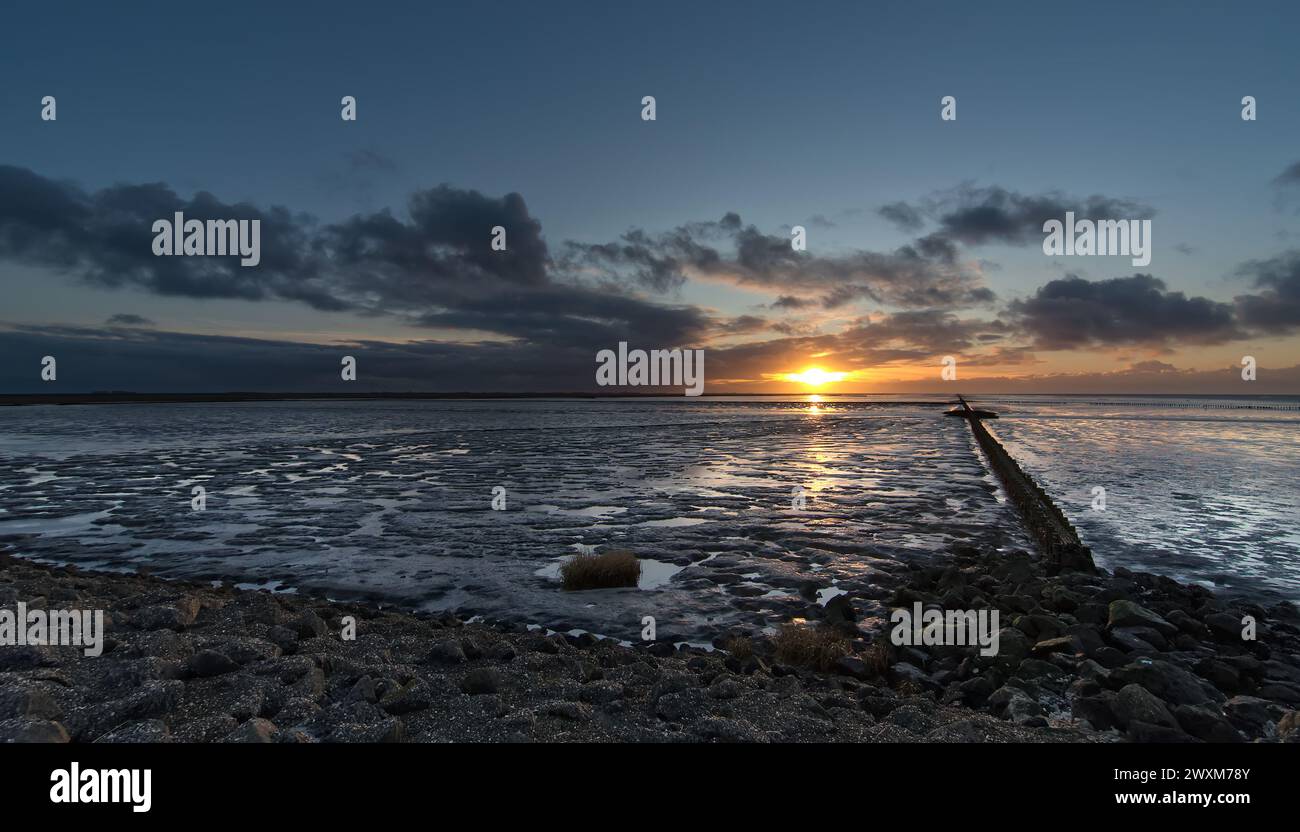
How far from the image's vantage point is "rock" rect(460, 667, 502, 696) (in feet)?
18.2

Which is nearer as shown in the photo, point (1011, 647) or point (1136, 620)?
point (1011, 647)

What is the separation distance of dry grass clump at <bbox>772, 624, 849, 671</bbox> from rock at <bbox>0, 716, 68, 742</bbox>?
6.54 metres

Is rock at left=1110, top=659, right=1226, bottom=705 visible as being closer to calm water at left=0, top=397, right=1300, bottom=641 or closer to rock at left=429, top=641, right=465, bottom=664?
calm water at left=0, top=397, right=1300, bottom=641

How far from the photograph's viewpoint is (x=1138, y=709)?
5.16 metres

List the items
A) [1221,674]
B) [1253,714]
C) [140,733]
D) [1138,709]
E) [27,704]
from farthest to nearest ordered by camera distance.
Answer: [1221,674] → [1253,714] → [1138,709] → [27,704] → [140,733]

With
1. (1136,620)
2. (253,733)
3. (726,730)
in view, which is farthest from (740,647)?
(1136,620)

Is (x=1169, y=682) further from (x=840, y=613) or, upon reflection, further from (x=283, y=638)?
(x=283, y=638)

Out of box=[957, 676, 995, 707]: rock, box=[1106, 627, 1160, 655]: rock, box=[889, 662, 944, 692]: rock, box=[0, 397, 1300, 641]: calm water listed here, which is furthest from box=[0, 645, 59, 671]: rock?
box=[1106, 627, 1160, 655]: rock

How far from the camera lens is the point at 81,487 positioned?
21.7 meters

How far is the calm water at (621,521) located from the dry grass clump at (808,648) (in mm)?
1263

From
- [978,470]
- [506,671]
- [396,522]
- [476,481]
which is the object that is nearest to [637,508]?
[396,522]

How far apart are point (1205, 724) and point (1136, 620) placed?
3.56 meters

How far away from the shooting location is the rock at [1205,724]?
16.3ft
